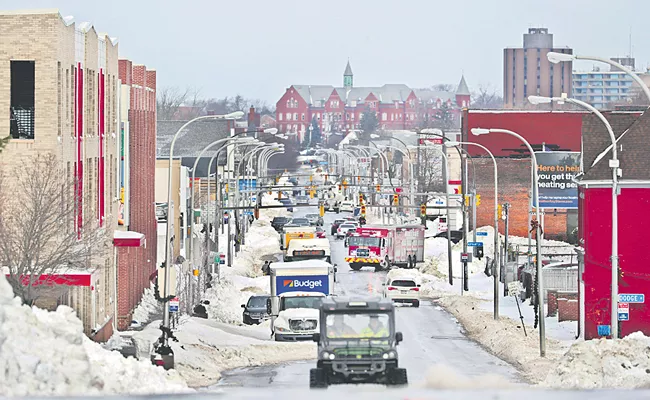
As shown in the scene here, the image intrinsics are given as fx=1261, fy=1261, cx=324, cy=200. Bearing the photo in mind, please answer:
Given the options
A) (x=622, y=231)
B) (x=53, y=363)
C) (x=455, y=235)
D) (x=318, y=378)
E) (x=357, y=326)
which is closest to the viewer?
(x=53, y=363)

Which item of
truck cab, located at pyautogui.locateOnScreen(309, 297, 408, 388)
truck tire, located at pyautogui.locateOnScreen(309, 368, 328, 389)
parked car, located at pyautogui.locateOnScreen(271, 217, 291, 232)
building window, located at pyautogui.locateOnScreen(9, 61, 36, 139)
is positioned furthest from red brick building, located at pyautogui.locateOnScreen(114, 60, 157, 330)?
parked car, located at pyautogui.locateOnScreen(271, 217, 291, 232)

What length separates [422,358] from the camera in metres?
37.7

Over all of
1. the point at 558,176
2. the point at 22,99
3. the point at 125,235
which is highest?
the point at 22,99

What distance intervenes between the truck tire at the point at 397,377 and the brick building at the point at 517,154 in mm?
67207

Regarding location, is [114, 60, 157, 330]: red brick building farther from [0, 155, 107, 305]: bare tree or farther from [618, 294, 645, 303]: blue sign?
[618, 294, 645, 303]: blue sign

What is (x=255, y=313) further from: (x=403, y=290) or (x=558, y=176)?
(x=558, y=176)

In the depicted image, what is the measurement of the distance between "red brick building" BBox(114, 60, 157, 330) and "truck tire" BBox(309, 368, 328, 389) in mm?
22178

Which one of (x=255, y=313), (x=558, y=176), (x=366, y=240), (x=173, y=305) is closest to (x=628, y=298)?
(x=173, y=305)

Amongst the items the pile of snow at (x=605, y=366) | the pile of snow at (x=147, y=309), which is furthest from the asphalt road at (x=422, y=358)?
the pile of snow at (x=147, y=309)

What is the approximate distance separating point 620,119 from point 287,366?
63.8 feet

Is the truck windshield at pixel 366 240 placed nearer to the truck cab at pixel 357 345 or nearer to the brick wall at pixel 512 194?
the brick wall at pixel 512 194

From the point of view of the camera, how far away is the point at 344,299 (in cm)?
2669

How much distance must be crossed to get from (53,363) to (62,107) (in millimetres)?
16651

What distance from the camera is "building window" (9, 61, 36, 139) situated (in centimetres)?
3653
